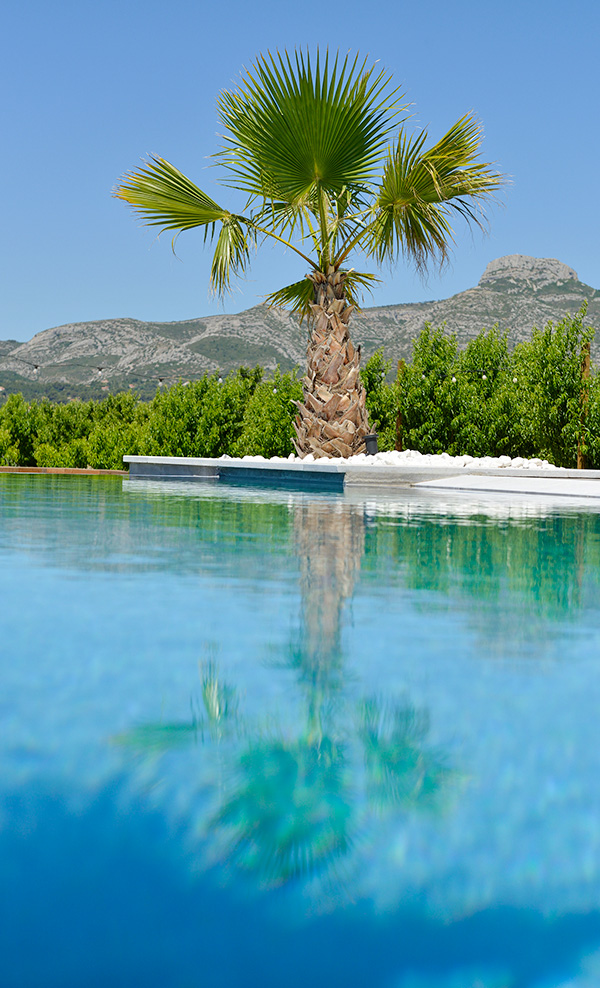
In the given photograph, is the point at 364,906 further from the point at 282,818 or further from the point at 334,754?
the point at 334,754

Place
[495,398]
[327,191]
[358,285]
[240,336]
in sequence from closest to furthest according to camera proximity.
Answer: [327,191], [358,285], [495,398], [240,336]

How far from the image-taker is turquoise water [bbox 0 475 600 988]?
1044mm

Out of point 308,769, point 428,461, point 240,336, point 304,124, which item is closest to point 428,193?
point 304,124

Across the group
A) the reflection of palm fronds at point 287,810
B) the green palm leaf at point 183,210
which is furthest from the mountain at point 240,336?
the reflection of palm fronds at point 287,810

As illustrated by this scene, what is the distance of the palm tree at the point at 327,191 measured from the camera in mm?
10055

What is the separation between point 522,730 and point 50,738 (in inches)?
41.7

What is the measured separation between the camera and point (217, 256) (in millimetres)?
11086

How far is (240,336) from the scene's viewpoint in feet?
262

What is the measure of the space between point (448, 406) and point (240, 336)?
68.5m

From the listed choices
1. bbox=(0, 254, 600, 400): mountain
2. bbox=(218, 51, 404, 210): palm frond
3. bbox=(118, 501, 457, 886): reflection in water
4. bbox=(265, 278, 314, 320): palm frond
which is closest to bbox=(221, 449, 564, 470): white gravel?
bbox=(265, 278, 314, 320): palm frond

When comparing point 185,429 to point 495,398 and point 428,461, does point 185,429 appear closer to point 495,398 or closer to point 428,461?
point 428,461

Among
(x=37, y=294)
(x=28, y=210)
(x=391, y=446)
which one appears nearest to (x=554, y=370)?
(x=391, y=446)

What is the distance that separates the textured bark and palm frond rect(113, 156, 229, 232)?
193cm

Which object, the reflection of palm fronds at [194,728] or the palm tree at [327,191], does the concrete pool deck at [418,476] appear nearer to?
the palm tree at [327,191]
